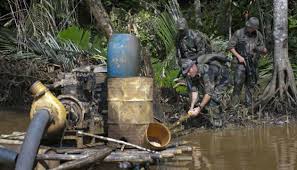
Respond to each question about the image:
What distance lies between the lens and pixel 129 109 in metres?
6.47

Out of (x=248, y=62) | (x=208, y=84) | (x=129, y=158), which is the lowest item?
(x=129, y=158)

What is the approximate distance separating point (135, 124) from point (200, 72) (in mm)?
3205

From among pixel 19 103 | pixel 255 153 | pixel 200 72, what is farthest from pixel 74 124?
pixel 19 103

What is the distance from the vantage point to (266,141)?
29.0ft

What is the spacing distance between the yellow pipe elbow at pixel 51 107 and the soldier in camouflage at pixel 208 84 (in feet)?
11.1

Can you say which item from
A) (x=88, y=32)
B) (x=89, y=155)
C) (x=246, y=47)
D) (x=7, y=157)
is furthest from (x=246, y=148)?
(x=88, y=32)

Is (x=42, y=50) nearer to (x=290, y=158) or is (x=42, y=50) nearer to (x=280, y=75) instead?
(x=280, y=75)

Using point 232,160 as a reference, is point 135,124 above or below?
above

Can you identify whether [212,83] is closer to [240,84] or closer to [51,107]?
[240,84]

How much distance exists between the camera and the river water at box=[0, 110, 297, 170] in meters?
7.24

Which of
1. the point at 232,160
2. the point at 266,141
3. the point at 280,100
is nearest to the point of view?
the point at 232,160

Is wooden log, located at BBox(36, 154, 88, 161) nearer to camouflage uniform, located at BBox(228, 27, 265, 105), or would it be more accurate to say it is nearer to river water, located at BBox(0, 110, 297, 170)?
river water, located at BBox(0, 110, 297, 170)

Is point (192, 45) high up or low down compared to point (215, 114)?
up

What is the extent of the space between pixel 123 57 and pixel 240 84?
433cm
